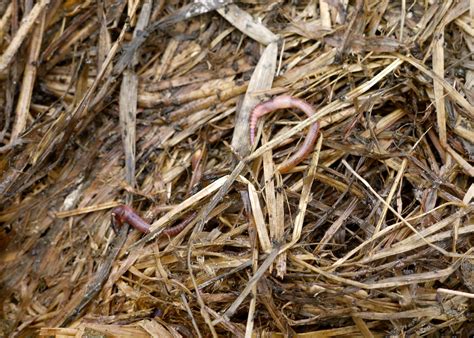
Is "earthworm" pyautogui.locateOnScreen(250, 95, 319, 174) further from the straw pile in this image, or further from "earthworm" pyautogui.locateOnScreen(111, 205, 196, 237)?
"earthworm" pyautogui.locateOnScreen(111, 205, 196, 237)

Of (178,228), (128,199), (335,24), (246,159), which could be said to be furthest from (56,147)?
(335,24)

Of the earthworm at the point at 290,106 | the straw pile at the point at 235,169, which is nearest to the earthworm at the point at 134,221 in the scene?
the straw pile at the point at 235,169

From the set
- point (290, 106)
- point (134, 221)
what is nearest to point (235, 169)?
point (290, 106)

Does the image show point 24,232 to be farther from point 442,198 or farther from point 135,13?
point 442,198

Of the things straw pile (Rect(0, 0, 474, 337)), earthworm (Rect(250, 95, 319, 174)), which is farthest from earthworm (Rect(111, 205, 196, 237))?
earthworm (Rect(250, 95, 319, 174))

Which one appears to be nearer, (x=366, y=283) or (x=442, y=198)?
(x=366, y=283)

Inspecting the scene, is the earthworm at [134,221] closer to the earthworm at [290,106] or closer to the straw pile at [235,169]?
the straw pile at [235,169]
